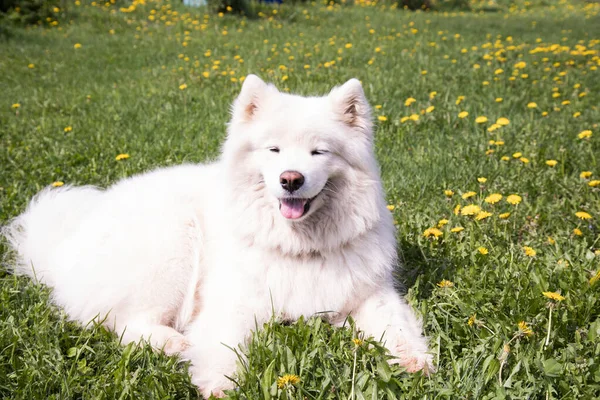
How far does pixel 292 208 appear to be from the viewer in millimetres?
2330

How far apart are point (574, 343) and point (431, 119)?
3.55m

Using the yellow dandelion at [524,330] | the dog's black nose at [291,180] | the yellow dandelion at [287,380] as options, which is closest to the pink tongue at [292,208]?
the dog's black nose at [291,180]

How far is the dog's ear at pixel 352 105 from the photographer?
2.42m

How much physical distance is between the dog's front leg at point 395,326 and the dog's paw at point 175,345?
0.85 m

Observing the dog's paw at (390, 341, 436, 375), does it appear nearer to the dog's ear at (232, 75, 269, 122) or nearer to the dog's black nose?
the dog's black nose

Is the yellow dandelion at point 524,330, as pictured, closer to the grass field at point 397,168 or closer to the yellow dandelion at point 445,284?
the grass field at point 397,168

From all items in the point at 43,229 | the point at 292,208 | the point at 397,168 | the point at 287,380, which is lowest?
the point at 397,168

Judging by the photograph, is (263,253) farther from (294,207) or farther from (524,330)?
(524,330)

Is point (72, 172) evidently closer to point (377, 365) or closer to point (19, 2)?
point (377, 365)

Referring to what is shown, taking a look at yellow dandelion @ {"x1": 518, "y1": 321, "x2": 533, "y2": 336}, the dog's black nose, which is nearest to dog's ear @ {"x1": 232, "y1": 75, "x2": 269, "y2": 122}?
the dog's black nose

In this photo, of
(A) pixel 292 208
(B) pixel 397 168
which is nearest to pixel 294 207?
(A) pixel 292 208

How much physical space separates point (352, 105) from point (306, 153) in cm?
37

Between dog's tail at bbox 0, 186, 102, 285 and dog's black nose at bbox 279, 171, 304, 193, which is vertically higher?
dog's black nose at bbox 279, 171, 304, 193

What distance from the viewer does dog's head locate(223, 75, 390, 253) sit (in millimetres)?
2344
